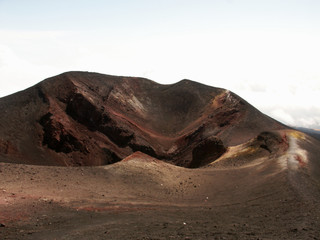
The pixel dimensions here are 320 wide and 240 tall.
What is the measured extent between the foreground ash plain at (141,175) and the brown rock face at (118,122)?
141 mm

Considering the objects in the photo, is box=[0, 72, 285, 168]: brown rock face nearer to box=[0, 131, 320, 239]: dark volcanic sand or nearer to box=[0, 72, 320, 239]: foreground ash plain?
box=[0, 72, 320, 239]: foreground ash plain

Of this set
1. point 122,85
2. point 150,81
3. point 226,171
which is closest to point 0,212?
point 226,171

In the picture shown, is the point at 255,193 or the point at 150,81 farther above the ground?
the point at 150,81

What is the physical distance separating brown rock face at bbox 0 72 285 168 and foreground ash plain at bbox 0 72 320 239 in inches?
5.5

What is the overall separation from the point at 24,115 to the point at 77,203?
24.4 metres

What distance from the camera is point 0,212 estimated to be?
13.3m

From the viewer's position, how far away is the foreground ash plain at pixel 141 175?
1246 cm

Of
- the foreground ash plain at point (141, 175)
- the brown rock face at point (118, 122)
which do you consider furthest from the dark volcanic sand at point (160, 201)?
the brown rock face at point (118, 122)

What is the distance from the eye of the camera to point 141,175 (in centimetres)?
2112

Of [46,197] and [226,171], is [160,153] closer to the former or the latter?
[226,171]

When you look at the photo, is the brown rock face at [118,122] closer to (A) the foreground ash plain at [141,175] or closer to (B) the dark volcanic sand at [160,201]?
(A) the foreground ash plain at [141,175]

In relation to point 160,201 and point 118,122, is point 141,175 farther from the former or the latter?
point 118,122

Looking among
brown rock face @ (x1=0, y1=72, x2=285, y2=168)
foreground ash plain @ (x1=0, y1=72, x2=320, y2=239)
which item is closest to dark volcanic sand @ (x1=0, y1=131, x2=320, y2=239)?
foreground ash plain @ (x1=0, y1=72, x2=320, y2=239)

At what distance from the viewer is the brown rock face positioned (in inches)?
1399
